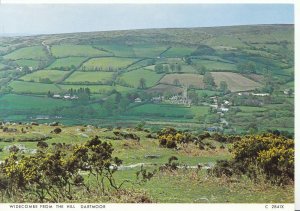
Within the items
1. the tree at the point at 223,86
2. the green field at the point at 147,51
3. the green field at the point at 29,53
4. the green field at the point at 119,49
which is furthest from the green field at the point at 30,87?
the tree at the point at 223,86

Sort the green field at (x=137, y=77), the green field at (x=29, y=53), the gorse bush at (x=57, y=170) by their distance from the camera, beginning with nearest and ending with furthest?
the gorse bush at (x=57, y=170)
the green field at (x=137, y=77)
the green field at (x=29, y=53)

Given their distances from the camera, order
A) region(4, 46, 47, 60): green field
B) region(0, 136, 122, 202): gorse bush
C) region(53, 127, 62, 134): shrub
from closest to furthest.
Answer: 1. region(0, 136, 122, 202): gorse bush
2. region(53, 127, 62, 134): shrub
3. region(4, 46, 47, 60): green field

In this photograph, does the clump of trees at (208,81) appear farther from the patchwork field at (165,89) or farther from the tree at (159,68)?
the tree at (159,68)

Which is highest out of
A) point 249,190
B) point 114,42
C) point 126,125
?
point 114,42

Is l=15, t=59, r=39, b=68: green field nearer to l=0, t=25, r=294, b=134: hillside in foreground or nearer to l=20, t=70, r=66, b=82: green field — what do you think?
l=0, t=25, r=294, b=134: hillside in foreground

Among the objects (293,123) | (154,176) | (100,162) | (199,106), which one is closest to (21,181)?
(100,162)

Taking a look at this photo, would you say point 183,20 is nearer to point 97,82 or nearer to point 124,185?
point 97,82

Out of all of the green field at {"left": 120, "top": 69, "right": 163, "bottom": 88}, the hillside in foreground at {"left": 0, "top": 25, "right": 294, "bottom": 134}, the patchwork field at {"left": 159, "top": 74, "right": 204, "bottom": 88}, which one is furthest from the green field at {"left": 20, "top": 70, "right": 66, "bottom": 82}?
the patchwork field at {"left": 159, "top": 74, "right": 204, "bottom": 88}
